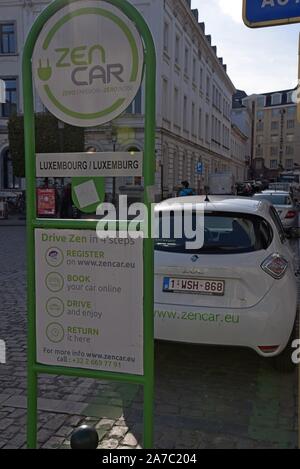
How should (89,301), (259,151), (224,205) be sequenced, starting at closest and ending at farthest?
(89,301), (224,205), (259,151)

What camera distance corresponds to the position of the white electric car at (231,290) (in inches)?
152

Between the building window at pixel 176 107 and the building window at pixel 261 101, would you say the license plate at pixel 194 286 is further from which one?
the building window at pixel 261 101

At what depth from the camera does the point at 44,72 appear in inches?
101

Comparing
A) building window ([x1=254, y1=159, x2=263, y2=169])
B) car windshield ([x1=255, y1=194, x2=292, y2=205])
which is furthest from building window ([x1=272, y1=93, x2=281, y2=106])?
car windshield ([x1=255, y1=194, x2=292, y2=205])

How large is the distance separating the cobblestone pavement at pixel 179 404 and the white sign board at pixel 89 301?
80cm

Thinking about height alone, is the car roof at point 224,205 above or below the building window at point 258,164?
below

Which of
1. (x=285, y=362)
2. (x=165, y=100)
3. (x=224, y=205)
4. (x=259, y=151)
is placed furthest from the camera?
(x=259, y=151)

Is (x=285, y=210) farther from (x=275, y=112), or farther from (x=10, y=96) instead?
(x=275, y=112)

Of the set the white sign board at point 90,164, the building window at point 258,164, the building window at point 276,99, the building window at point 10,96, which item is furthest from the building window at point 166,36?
the building window at point 276,99

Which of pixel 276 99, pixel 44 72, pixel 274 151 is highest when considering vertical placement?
pixel 276 99

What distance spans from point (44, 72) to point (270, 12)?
1.29 metres

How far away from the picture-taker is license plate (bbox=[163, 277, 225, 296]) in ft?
13.0

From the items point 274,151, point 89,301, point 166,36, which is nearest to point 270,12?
point 89,301
